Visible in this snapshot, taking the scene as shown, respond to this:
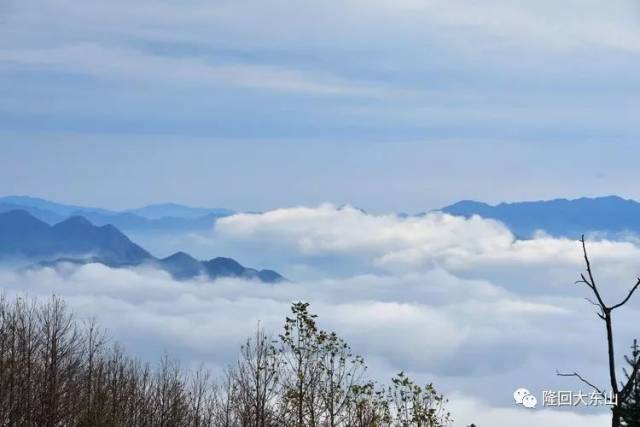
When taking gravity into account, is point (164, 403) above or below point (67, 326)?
below

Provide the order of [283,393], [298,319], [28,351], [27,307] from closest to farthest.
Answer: [298,319] < [283,393] < [28,351] < [27,307]

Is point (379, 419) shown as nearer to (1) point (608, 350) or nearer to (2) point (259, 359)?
(2) point (259, 359)

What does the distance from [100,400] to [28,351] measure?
4142 millimetres

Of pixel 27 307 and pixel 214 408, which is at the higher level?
pixel 27 307

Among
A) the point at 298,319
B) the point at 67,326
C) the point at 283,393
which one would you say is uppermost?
the point at 67,326

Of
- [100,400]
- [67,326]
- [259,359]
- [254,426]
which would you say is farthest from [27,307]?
[259,359]

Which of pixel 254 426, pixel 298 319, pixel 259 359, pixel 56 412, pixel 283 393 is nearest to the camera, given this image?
pixel 298 319

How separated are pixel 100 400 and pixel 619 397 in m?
30.4

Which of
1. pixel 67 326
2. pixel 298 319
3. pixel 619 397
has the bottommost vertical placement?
pixel 619 397

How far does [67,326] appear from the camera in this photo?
40.4 m

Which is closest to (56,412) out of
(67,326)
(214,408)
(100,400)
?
(100,400)

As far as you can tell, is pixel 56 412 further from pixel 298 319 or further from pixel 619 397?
pixel 619 397

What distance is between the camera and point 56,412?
36500 millimetres

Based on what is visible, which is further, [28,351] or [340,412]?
[28,351]
